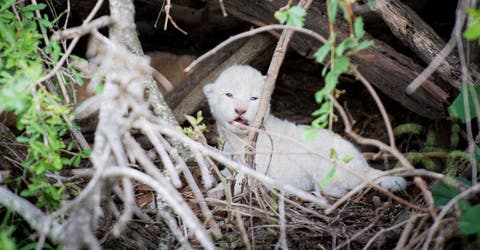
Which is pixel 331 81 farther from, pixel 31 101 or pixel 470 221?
pixel 31 101

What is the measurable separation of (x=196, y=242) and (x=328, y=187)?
4.90 ft

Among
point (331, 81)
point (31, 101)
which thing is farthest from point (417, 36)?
point (31, 101)

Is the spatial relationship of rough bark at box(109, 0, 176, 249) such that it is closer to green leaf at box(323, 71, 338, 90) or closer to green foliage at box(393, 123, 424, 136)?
green leaf at box(323, 71, 338, 90)

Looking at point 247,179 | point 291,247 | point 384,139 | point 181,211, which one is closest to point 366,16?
point 384,139

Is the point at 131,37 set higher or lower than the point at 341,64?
lower

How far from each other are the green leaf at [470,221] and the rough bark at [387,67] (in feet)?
6.93

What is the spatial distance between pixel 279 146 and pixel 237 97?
2.06 ft

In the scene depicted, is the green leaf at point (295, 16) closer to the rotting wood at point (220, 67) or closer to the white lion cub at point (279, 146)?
the white lion cub at point (279, 146)

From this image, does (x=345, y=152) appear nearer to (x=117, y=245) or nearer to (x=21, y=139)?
(x=117, y=245)

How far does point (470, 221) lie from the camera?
2.79m

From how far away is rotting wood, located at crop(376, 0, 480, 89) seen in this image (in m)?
4.49

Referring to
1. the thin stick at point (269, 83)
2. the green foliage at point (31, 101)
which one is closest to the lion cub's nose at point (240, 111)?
the thin stick at point (269, 83)

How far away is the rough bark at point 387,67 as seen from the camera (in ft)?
15.8

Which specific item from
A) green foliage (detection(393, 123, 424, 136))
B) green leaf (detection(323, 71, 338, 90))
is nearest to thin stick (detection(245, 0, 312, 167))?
green leaf (detection(323, 71, 338, 90))
